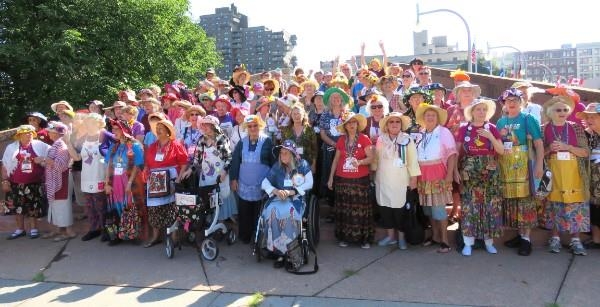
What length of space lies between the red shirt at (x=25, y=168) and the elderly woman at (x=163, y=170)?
6.40 feet

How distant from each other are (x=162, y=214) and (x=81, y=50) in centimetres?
1599

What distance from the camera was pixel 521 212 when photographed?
5137 millimetres

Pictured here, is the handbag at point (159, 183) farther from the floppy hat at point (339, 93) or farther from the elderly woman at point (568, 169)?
the elderly woman at point (568, 169)

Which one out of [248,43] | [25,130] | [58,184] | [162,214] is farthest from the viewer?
[248,43]

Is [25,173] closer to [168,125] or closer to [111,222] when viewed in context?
[111,222]

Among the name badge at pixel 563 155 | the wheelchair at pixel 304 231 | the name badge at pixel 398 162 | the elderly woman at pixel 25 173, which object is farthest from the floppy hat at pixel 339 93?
the elderly woman at pixel 25 173

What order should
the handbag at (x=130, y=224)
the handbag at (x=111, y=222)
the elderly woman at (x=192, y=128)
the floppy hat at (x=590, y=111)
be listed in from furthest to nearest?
the elderly woman at (x=192, y=128) < the handbag at (x=111, y=222) < the handbag at (x=130, y=224) < the floppy hat at (x=590, y=111)

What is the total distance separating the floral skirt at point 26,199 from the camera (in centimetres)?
671

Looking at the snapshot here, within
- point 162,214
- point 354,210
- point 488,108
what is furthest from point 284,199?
point 488,108

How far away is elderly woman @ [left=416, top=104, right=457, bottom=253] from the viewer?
5.21 meters

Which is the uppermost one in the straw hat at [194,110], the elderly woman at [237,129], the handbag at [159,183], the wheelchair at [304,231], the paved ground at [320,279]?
the straw hat at [194,110]

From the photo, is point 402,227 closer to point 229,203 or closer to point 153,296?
point 229,203

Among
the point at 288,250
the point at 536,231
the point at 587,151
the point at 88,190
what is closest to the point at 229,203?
the point at 288,250

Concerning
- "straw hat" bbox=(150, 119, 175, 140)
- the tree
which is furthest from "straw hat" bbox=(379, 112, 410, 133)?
the tree
